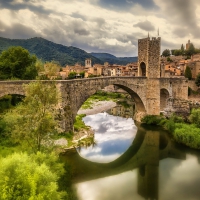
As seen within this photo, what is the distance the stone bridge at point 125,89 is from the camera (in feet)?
52.8

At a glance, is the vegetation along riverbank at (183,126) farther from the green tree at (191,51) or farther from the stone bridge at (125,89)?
the green tree at (191,51)

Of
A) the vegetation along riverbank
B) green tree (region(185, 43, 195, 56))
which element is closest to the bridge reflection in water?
the vegetation along riverbank

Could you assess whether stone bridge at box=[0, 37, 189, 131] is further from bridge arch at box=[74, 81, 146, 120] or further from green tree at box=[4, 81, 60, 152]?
green tree at box=[4, 81, 60, 152]

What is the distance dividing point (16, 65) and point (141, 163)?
16.3m

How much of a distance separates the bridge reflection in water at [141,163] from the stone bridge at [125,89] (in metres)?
3.87

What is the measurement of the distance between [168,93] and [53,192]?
2045cm

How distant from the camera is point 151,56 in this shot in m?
22.6

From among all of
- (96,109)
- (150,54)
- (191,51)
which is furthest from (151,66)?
(191,51)

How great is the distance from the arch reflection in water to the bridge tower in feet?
9.36

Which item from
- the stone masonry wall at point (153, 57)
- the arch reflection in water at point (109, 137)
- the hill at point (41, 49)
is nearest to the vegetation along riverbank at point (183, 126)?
the arch reflection in water at point (109, 137)

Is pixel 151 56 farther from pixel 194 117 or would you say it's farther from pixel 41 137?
pixel 41 137

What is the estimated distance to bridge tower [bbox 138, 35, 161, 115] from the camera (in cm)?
2247

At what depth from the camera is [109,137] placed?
767 inches

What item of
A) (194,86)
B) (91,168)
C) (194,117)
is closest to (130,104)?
(194,86)
